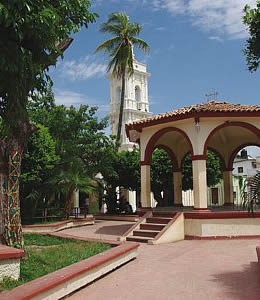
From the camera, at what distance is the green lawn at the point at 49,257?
714 cm

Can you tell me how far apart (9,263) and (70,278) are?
3.54 ft

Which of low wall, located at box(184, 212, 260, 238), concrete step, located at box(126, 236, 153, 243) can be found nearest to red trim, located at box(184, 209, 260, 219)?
low wall, located at box(184, 212, 260, 238)

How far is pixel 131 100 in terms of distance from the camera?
4156 centimetres

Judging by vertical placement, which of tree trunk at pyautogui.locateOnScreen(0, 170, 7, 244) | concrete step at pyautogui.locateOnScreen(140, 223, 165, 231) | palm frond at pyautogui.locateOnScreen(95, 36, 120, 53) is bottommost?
concrete step at pyautogui.locateOnScreen(140, 223, 165, 231)

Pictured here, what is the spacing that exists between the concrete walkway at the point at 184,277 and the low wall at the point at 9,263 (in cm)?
109

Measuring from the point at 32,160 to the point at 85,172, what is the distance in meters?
4.56

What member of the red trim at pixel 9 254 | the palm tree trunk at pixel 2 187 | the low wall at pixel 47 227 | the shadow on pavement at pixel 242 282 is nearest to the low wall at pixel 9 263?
the red trim at pixel 9 254

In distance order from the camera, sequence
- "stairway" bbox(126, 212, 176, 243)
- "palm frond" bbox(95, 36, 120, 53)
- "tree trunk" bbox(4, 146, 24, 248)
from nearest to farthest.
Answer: "tree trunk" bbox(4, 146, 24, 248) → "stairway" bbox(126, 212, 176, 243) → "palm frond" bbox(95, 36, 120, 53)

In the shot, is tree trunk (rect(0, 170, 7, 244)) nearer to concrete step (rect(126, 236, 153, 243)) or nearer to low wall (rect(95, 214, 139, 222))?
concrete step (rect(126, 236, 153, 243))

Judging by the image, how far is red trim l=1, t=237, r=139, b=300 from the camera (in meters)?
5.50

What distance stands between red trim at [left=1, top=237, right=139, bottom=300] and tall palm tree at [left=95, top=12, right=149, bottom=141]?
17677mm

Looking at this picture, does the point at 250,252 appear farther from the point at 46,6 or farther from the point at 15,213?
the point at 46,6

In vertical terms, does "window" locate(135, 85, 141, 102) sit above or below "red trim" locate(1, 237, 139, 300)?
above

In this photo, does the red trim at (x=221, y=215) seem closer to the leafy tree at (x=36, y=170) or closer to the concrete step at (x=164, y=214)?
the concrete step at (x=164, y=214)
